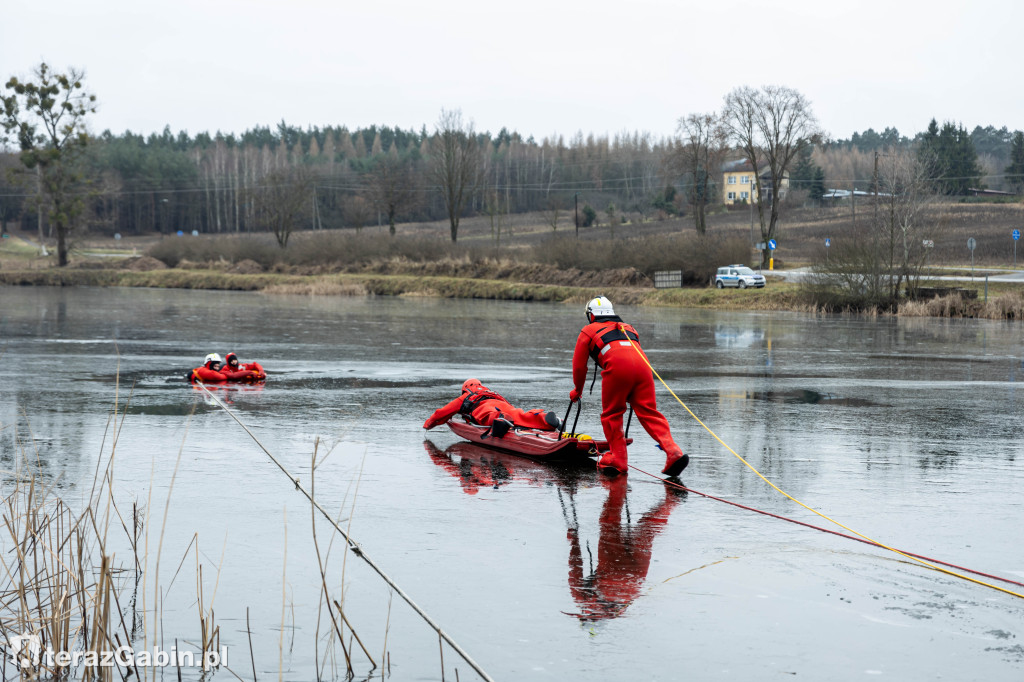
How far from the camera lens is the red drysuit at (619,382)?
32.2 feet

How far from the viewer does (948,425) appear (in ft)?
46.1

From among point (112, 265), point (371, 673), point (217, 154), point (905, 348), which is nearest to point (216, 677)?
point (371, 673)

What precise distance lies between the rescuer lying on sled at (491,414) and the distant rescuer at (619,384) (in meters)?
1.27

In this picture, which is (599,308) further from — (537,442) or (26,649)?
(26,649)

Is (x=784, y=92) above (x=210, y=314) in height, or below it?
above

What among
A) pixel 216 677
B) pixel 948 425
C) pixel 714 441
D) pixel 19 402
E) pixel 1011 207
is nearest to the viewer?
pixel 216 677

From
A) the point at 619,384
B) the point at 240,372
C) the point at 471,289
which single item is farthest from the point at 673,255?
the point at 619,384

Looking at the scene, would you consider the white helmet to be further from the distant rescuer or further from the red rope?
the red rope

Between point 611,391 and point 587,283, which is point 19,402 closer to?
point 611,391

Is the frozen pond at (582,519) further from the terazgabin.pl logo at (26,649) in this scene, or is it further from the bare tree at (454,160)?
the bare tree at (454,160)

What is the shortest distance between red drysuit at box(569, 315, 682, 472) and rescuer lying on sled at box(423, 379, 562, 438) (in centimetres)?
128

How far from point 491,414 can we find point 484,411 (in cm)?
16

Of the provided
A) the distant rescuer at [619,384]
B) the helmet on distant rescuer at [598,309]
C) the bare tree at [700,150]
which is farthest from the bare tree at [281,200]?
the distant rescuer at [619,384]

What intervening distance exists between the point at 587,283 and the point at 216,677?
5117cm
